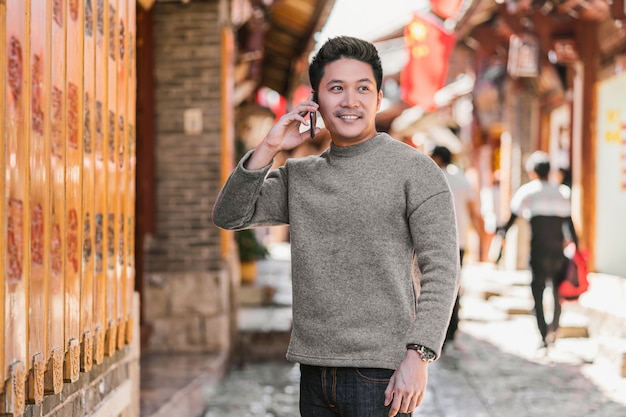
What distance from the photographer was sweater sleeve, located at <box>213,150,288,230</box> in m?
2.74

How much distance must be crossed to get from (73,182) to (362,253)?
3.85ft

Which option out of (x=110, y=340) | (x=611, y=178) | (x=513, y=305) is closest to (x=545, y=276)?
(x=513, y=305)

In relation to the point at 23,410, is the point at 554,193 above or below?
above

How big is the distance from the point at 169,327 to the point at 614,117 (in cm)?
697

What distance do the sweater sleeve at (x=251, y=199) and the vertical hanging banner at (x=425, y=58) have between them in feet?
26.0

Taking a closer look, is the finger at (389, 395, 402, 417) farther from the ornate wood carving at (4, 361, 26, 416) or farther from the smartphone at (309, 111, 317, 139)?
the ornate wood carving at (4, 361, 26, 416)

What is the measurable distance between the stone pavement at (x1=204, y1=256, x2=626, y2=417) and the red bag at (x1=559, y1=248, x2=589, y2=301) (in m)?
0.55

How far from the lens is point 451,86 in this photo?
76.9ft

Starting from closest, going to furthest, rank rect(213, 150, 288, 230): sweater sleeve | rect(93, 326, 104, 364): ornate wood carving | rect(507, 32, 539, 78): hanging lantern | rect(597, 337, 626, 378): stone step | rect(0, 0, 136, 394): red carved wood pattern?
rect(0, 0, 136, 394): red carved wood pattern, rect(213, 150, 288, 230): sweater sleeve, rect(93, 326, 104, 364): ornate wood carving, rect(597, 337, 626, 378): stone step, rect(507, 32, 539, 78): hanging lantern

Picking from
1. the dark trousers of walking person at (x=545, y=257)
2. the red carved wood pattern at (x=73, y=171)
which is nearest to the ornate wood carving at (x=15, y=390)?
the red carved wood pattern at (x=73, y=171)

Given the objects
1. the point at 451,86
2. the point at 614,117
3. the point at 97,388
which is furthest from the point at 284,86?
the point at 97,388

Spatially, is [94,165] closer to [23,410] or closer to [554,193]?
[23,410]

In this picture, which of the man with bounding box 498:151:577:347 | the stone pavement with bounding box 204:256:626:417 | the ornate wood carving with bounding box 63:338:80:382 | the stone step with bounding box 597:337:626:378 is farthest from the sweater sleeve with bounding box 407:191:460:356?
the man with bounding box 498:151:577:347

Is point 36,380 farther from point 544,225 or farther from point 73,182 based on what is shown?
point 544,225
